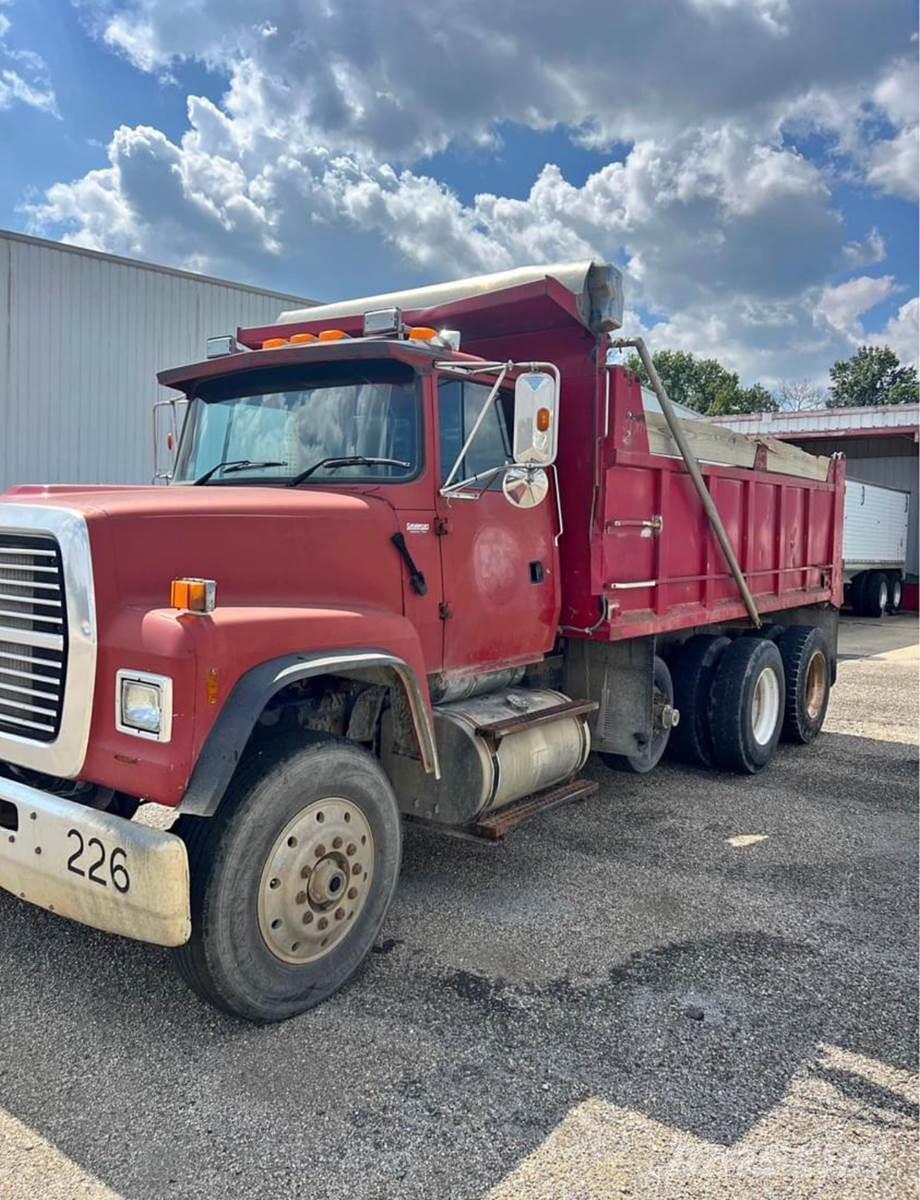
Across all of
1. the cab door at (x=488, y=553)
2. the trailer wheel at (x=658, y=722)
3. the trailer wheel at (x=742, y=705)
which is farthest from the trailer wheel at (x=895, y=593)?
the cab door at (x=488, y=553)

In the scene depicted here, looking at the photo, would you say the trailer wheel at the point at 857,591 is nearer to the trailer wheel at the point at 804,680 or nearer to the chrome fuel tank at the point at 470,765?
the trailer wheel at the point at 804,680

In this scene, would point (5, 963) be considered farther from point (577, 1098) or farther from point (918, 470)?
point (918, 470)

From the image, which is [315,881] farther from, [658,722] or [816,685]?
[816,685]

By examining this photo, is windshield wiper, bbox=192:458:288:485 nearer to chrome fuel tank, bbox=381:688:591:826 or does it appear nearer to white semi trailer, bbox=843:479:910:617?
chrome fuel tank, bbox=381:688:591:826

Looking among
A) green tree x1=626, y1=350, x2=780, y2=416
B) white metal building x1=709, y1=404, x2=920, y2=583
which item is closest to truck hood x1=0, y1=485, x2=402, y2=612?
white metal building x1=709, y1=404, x2=920, y2=583

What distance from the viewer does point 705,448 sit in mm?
6539

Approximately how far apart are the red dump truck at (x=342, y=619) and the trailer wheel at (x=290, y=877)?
0.4 inches

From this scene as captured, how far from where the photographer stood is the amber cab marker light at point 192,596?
122 inches

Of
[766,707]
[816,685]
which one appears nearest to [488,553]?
[766,707]

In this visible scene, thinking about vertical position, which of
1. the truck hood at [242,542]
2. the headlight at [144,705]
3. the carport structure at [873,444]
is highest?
the carport structure at [873,444]

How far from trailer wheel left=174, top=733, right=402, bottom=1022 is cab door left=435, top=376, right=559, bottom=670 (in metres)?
1.01

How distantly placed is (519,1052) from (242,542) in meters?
2.15

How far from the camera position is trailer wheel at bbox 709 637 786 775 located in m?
6.93

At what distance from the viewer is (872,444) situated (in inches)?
1013
